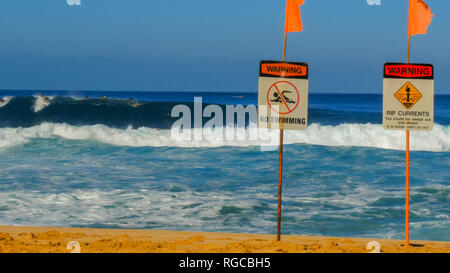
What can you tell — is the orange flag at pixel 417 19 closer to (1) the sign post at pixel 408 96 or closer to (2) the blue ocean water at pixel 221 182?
(1) the sign post at pixel 408 96

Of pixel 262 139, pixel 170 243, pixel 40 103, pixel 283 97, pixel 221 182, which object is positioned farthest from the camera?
pixel 40 103

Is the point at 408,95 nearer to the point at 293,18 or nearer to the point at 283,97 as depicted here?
the point at 283,97

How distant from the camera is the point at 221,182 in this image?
1472 centimetres

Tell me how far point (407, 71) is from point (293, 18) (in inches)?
59.1

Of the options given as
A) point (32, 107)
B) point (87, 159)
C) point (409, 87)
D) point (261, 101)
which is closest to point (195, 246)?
point (261, 101)

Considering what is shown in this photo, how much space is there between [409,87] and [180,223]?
4.80 meters

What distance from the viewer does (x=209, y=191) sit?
13.3 m

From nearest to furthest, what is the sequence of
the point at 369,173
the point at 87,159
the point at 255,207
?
the point at 255,207
the point at 369,173
the point at 87,159

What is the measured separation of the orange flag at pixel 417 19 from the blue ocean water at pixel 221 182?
11.4 feet

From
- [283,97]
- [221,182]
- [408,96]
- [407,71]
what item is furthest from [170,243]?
[221,182]

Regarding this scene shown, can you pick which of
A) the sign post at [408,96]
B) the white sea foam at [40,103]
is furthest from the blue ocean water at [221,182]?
the white sea foam at [40,103]

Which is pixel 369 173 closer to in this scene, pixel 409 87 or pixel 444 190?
pixel 444 190

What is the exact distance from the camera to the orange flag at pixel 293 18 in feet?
23.1
